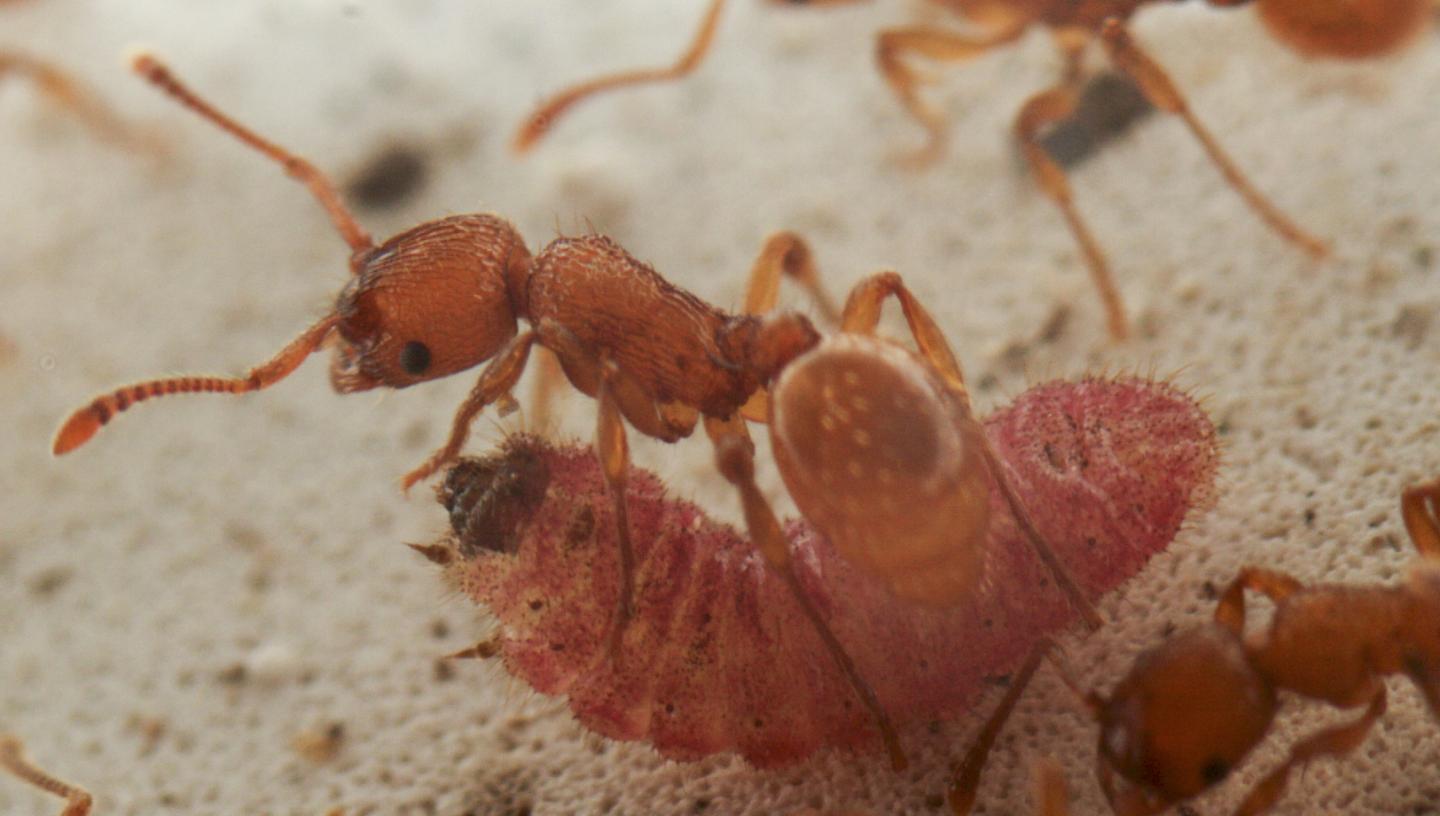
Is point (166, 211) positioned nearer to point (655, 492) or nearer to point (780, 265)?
point (780, 265)

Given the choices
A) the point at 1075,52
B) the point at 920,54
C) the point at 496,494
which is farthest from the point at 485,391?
the point at 1075,52

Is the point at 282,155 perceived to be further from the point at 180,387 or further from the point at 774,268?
the point at 774,268

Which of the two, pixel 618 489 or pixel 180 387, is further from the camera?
pixel 180 387

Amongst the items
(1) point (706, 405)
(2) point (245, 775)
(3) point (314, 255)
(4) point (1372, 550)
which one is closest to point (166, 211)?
(3) point (314, 255)

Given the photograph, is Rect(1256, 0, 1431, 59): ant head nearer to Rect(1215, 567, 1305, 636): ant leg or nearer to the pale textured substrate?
the pale textured substrate

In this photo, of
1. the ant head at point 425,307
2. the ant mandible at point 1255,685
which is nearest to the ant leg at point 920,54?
the ant head at point 425,307
